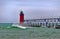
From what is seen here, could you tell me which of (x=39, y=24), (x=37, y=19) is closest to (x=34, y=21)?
(x=37, y=19)

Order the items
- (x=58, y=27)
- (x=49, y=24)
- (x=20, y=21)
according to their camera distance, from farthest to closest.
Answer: (x=20, y=21), (x=49, y=24), (x=58, y=27)

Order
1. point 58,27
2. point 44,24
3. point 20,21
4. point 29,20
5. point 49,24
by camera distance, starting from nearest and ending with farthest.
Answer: point 58,27 < point 49,24 < point 44,24 < point 20,21 < point 29,20

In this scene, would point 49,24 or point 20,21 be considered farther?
point 20,21

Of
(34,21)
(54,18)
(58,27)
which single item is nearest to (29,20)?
(34,21)

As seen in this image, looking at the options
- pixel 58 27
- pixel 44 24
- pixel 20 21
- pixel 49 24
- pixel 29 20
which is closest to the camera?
pixel 58 27

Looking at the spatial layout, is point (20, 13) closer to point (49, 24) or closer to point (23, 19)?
point (23, 19)

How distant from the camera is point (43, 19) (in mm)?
100250

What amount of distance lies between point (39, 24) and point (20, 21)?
379 inches

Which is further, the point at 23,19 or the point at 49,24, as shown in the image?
the point at 23,19

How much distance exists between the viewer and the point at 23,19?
10419 cm

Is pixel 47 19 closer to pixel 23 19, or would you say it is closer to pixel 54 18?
pixel 54 18

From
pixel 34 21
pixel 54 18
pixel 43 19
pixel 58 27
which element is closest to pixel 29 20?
pixel 34 21

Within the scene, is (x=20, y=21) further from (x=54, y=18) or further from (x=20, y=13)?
(x=54, y=18)

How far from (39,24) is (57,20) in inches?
389
